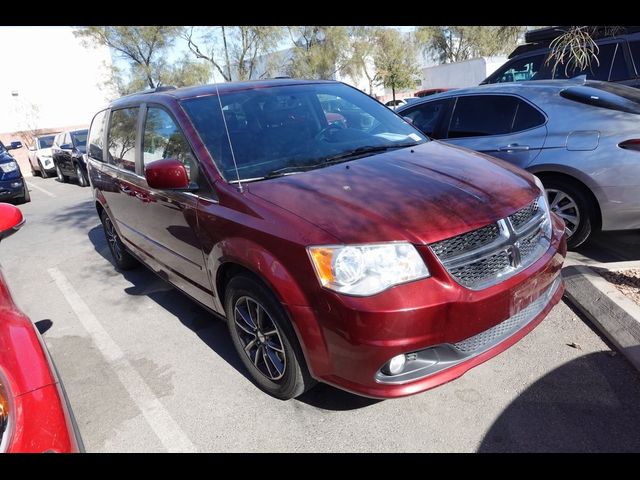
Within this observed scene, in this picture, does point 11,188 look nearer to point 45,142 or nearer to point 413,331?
point 45,142

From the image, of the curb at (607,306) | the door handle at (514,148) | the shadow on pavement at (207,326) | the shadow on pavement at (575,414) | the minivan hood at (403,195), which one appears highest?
the minivan hood at (403,195)

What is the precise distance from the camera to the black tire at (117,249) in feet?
16.7

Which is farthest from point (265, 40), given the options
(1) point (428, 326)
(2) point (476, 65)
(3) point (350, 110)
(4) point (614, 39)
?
(1) point (428, 326)

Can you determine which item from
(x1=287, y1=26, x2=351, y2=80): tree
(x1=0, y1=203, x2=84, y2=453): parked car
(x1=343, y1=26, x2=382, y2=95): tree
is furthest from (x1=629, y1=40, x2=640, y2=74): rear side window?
(x1=343, y1=26, x2=382, y2=95): tree

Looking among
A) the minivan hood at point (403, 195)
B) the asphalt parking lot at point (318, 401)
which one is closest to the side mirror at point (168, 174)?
the minivan hood at point (403, 195)

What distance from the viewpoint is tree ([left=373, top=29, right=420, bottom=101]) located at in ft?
114

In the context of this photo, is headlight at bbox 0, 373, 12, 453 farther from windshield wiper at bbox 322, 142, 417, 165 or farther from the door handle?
the door handle

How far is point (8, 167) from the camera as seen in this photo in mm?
10078

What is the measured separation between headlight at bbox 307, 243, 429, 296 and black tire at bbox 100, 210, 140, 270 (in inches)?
139

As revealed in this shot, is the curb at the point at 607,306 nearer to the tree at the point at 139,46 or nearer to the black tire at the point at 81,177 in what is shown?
the black tire at the point at 81,177

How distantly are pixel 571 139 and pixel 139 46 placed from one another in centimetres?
3342

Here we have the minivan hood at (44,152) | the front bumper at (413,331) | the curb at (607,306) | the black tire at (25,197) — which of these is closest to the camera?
the front bumper at (413,331)

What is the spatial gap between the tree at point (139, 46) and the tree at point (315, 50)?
9289 millimetres

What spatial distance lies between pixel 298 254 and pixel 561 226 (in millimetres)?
1807
